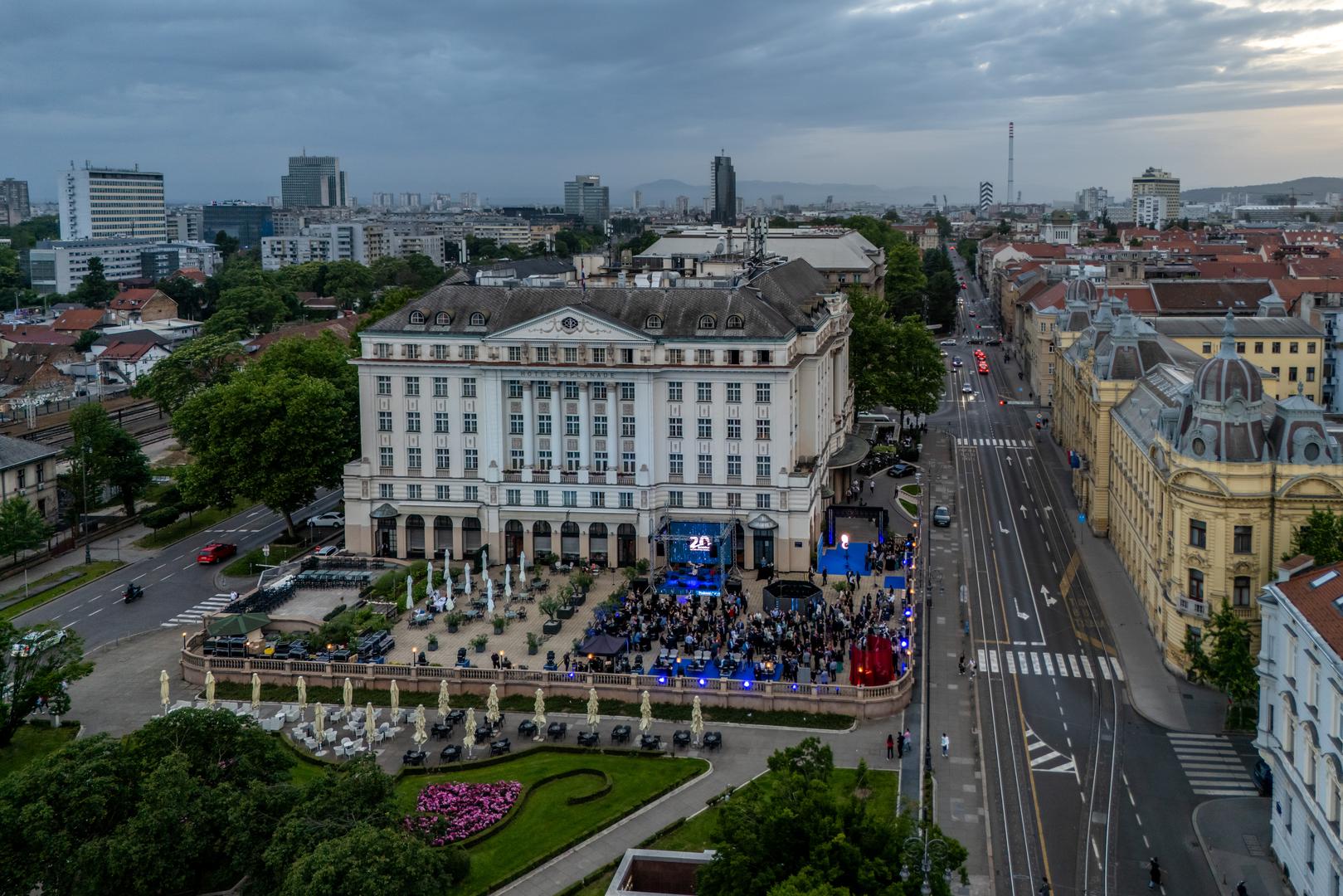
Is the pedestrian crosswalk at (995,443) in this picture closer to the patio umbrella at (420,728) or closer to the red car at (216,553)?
the red car at (216,553)

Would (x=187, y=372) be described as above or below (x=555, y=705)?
above

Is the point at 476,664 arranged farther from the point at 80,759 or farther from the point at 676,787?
the point at 80,759

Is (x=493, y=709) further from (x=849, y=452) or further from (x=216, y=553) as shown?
(x=849, y=452)

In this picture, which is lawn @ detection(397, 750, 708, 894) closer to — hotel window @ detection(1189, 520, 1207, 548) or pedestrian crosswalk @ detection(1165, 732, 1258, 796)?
pedestrian crosswalk @ detection(1165, 732, 1258, 796)

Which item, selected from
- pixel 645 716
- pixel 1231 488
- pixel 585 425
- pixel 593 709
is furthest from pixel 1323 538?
pixel 585 425

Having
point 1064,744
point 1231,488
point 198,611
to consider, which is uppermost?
point 1231,488

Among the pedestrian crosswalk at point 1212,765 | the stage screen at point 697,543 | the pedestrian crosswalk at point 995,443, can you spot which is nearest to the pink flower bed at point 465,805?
the pedestrian crosswalk at point 1212,765

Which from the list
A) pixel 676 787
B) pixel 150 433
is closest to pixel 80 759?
pixel 676 787
